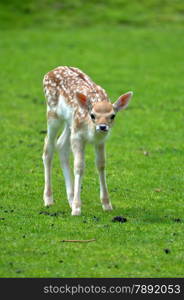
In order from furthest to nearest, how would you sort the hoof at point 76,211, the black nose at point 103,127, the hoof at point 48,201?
the hoof at point 48,201
the hoof at point 76,211
the black nose at point 103,127

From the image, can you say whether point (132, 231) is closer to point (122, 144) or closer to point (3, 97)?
point (122, 144)

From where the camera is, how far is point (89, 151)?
1441cm

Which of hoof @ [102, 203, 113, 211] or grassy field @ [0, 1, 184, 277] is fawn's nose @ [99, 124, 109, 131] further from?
hoof @ [102, 203, 113, 211]

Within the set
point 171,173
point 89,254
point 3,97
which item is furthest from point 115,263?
point 3,97

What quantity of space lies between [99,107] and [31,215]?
4.96 ft

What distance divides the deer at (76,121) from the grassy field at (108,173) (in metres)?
0.28

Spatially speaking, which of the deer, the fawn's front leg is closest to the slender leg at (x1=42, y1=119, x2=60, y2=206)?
the deer

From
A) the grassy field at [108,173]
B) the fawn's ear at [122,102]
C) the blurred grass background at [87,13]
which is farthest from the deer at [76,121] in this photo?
the blurred grass background at [87,13]

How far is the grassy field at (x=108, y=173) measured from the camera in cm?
849

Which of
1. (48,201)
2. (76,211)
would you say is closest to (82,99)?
(76,211)

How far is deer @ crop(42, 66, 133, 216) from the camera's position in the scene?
386 inches

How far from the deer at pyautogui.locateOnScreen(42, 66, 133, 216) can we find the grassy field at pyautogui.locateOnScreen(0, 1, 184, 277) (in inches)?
10.9

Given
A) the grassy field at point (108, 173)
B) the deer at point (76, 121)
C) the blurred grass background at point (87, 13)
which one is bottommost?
the blurred grass background at point (87, 13)

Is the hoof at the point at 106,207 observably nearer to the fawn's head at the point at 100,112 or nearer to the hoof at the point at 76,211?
the hoof at the point at 76,211
